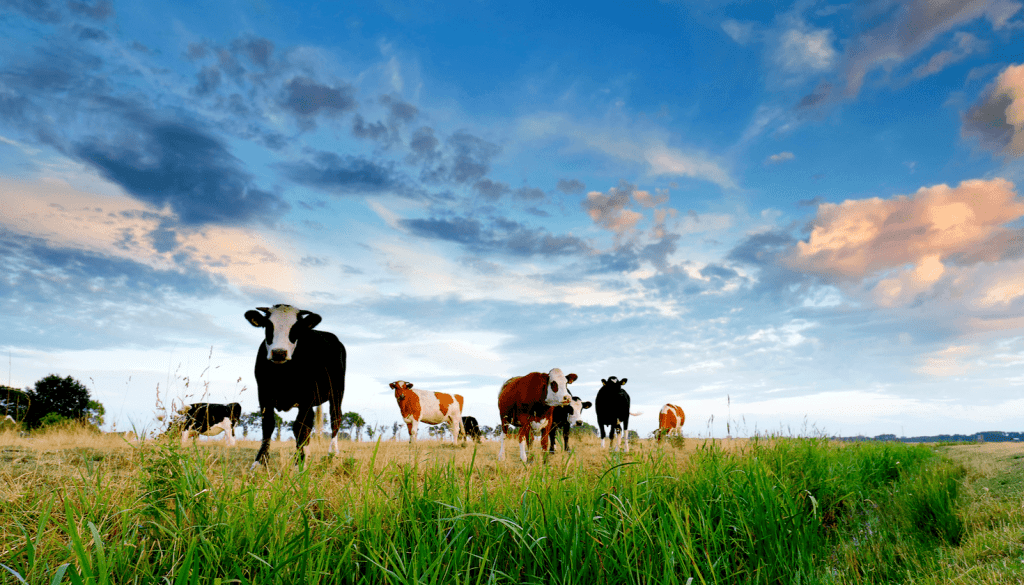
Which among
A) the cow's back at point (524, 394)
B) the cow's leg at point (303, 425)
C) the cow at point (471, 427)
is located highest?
the cow's back at point (524, 394)

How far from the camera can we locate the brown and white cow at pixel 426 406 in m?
14.6

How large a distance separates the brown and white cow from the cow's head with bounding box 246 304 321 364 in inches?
238

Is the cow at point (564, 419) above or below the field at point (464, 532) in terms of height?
above

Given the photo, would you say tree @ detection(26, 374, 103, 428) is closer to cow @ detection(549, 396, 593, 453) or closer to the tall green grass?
cow @ detection(549, 396, 593, 453)

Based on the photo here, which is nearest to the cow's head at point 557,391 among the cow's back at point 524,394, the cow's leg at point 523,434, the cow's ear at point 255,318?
the cow's back at point 524,394

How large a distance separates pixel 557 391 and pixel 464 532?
716cm

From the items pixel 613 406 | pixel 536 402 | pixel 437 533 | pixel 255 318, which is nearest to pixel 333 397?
pixel 255 318

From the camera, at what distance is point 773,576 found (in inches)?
159

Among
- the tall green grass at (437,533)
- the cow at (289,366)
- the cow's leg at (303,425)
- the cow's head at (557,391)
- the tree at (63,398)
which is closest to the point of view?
the tall green grass at (437,533)

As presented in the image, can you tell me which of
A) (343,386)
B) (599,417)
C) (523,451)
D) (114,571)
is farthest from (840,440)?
(114,571)

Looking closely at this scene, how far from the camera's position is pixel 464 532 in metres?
3.50

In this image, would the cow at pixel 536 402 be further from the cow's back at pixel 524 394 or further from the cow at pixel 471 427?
the cow at pixel 471 427

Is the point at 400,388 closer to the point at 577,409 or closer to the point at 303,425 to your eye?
the point at 577,409

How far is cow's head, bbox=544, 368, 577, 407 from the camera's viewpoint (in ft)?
34.6
